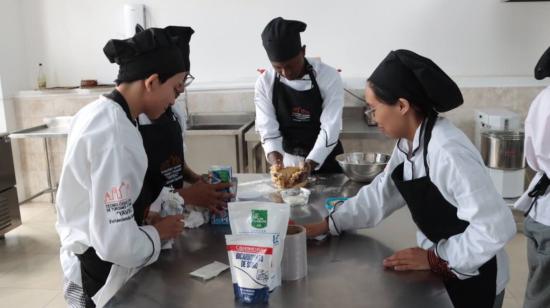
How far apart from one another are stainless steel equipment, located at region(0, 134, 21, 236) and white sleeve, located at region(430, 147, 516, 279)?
359 cm

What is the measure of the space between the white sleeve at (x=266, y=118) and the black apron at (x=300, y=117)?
0.13 ft

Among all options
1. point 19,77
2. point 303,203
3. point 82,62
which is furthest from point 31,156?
point 303,203

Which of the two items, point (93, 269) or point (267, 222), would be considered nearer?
point (267, 222)

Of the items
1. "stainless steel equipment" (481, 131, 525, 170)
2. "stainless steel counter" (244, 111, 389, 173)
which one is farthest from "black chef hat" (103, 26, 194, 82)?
"stainless steel equipment" (481, 131, 525, 170)

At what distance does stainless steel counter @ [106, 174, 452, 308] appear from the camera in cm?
116

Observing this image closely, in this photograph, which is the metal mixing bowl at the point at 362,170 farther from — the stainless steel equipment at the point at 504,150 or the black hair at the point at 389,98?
the stainless steel equipment at the point at 504,150

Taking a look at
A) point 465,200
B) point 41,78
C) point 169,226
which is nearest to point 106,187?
point 169,226

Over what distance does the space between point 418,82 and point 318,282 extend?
1.93 ft

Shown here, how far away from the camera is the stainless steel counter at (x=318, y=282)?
1160 mm

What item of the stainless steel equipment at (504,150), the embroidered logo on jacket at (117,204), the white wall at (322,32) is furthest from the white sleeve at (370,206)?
the white wall at (322,32)

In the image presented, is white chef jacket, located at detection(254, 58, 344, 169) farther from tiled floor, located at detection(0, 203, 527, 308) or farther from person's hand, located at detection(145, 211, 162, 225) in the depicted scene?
tiled floor, located at detection(0, 203, 527, 308)

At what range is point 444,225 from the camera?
4.47ft

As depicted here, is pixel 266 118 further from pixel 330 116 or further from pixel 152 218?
pixel 152 218

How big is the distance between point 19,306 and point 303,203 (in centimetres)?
201
